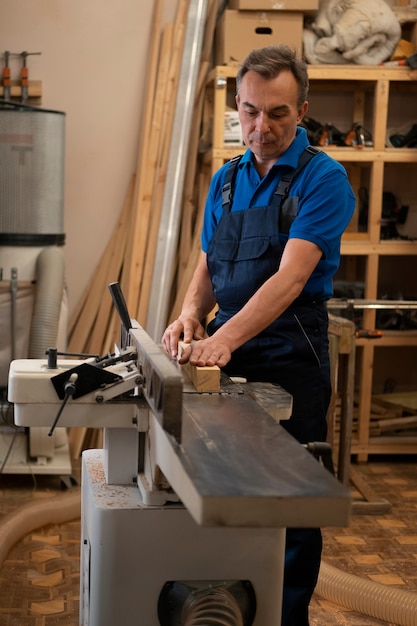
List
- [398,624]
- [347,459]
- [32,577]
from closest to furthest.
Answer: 1. [398,624]
2. [32,577]
3. [347,459]

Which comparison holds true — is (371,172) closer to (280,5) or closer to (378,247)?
(378,247)

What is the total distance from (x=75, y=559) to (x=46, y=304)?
120cm

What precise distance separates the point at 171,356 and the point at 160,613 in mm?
Result: 681

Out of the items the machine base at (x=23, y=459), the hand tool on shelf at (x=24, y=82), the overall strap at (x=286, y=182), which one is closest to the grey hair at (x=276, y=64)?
the overall strap at (x=286, y=182)

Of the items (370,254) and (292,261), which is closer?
(292,261)

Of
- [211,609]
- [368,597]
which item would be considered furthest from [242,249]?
[368,597]

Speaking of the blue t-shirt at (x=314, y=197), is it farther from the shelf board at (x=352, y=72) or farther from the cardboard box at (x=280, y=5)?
the cardboard box at (x=280, y=5)

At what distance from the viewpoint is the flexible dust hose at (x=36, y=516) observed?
11.4ft

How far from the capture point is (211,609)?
1778 millimetres

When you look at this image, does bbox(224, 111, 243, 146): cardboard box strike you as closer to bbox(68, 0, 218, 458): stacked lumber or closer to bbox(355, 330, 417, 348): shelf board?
bbox(68, 0, 218, 458): stacked lumber

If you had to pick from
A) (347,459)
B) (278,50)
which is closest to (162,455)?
(278,50)

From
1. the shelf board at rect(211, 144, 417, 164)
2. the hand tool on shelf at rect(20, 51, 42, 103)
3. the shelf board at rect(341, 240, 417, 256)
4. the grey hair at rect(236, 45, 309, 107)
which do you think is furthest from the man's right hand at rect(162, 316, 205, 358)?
the hand tool on shelf at rect(20, 51, 42, 103)

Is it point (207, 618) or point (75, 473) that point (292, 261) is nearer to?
point (207, 618)

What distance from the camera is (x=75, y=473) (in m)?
4.31
